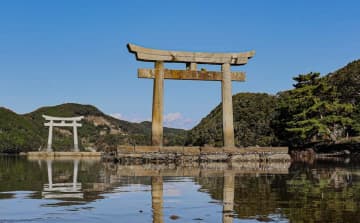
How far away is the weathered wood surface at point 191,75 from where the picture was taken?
2608 cm

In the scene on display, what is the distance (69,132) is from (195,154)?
89239mm

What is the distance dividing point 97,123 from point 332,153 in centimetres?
9439

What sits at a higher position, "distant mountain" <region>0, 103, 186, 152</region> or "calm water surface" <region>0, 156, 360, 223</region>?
"distant mountain" <region>0, 103, 186, 152</region>

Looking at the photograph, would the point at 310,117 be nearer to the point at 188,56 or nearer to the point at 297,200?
the point at 188,56

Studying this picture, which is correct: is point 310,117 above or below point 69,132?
below

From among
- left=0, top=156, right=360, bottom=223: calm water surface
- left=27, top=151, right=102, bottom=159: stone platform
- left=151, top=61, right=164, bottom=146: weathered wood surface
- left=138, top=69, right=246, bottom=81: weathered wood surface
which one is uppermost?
left=138, top=69, right=246, bottom=81: weathered wood surface

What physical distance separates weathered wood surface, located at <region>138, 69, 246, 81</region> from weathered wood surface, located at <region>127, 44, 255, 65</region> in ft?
1.86

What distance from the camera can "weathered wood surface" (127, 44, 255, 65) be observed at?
2580 centimetres

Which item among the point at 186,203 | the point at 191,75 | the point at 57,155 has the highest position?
the point at 191,75

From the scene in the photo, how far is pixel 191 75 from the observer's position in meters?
27.0

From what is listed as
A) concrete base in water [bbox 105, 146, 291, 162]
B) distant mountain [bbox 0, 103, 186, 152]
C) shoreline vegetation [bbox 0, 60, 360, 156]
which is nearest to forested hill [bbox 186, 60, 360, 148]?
shoreline vegetation [bbox 0, 60, 360, 156]

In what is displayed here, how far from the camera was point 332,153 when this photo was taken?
113ft

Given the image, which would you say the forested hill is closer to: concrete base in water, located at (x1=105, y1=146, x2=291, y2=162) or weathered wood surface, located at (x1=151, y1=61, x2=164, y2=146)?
concrete base in water, located at (x1=105, y1=146, x2=291, y2=162)

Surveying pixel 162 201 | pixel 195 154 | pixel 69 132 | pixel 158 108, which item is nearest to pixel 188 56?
pixel 158 108
